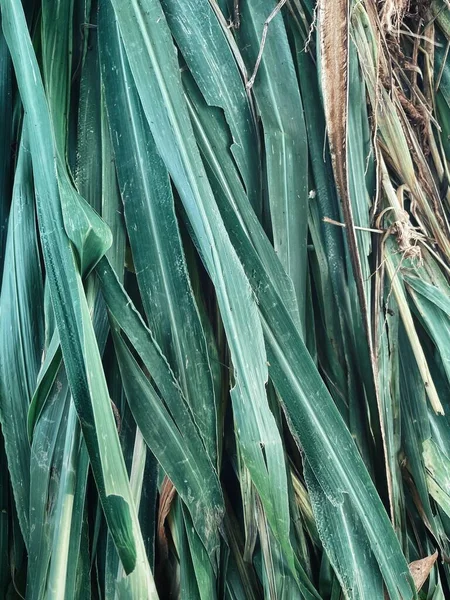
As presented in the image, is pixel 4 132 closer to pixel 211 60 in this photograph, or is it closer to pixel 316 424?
pixel 211 60

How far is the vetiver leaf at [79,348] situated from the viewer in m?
0.41

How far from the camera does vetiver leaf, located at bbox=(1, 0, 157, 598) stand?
41cm

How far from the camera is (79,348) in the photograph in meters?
0.44

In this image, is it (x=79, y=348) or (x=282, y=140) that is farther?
(x=282, y=140)

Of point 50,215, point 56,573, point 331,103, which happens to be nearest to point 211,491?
point 56,573

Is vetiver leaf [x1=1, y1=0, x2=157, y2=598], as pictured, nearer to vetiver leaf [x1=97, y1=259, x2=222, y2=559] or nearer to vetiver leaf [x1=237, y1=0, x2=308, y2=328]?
vetiver leaf [x1=97, y1=259, x2=222, y2=559]

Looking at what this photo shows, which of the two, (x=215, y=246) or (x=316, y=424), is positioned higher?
(x=215, y=246)

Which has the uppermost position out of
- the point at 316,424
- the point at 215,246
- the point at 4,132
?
the point at 4,132

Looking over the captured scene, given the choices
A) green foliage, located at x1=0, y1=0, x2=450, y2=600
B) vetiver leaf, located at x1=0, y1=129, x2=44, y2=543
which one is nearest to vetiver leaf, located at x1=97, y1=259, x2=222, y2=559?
green foliage, located at x1=0, y1=0, x2=450, y2=600

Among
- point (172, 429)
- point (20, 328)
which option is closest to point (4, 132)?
point (20, 328)

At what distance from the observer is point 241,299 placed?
0.45 m

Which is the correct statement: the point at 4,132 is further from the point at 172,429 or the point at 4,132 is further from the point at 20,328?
the point at 172,429

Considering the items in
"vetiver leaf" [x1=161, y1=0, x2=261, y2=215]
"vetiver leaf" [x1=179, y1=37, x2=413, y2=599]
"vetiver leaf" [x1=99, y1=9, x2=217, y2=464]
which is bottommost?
"vetiver leaf" [x1=179, y1=37, x2=413, y2=599]

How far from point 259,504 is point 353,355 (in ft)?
0.55
